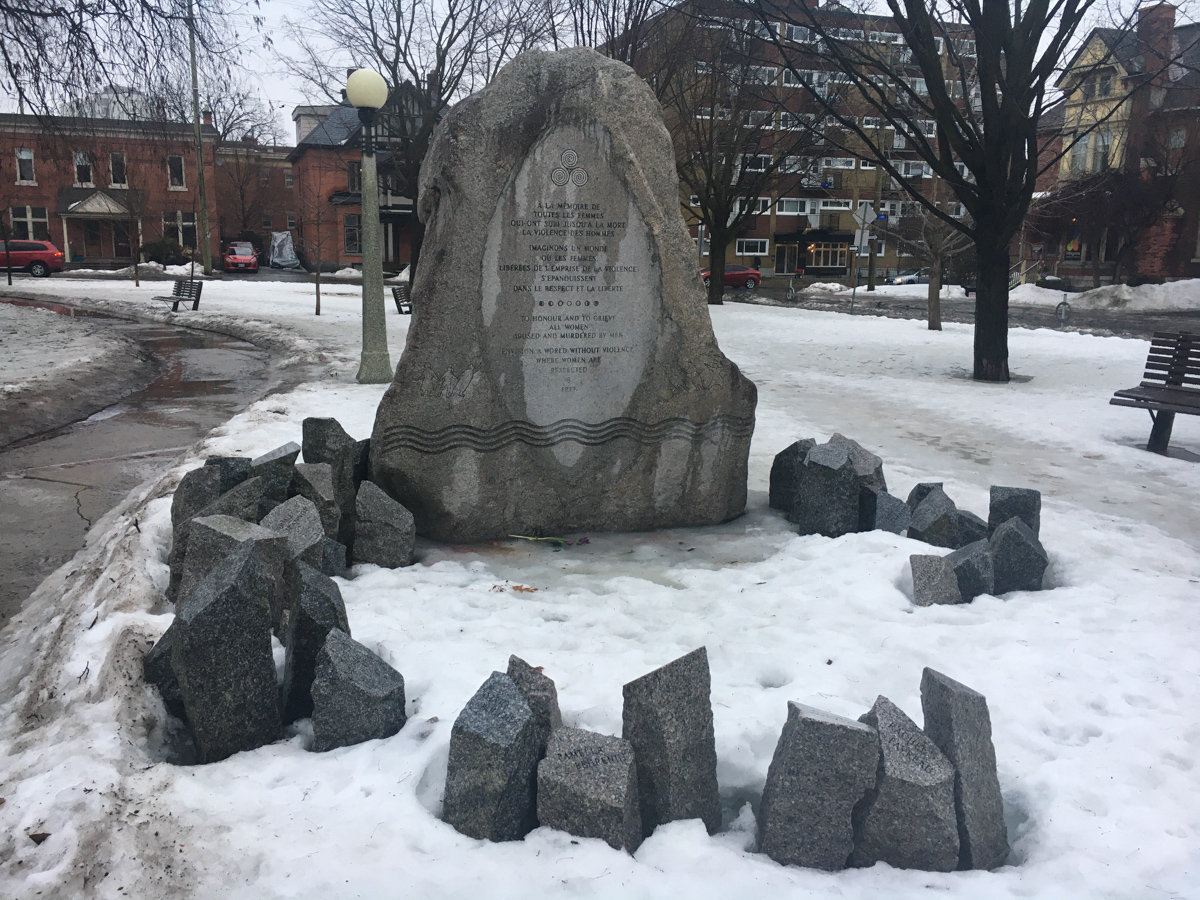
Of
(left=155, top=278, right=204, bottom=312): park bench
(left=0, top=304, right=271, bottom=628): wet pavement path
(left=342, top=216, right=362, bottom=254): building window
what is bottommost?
(left=0, top=304, right=271, bottom=628): wet pavement path

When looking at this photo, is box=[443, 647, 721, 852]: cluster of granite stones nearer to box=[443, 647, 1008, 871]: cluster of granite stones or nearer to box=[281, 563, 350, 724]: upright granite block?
box=[443, 647, 1008, 871]: cluster of granite stones

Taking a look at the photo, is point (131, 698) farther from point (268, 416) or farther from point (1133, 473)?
point (1133, 473)

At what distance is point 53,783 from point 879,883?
8.13ft

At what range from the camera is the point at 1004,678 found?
11.5ft

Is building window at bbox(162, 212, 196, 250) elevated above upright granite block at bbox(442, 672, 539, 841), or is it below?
above

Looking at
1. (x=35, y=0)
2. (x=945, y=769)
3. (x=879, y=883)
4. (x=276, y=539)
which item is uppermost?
(x=35, y=0)

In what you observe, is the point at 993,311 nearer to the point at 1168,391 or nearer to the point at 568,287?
the point at 1168,391

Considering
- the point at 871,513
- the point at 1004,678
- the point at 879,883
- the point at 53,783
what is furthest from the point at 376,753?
the point at 871,513

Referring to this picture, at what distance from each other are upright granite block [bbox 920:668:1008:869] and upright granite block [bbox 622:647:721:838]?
71 centimetres

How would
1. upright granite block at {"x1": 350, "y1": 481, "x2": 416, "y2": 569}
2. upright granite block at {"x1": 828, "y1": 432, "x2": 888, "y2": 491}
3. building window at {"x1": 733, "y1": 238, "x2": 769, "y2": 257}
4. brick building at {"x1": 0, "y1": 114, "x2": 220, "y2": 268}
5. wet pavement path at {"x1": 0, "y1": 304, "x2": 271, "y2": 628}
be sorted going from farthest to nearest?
building window at {"x1": 733, "y1": 238, "x2": 769, "y2": 257} < brick building at {"x1": 0, "y1": 114, "x2": 220, "y2": 268} < wet pavement path at {"x1": 0, "y1": 304, "x2": 271, "y2": 628} < upright granite block at {"x1": 828, "y1": 432, "x2": 888, "y2": 491} < upright granite block at {"x1": 350, "y1": 481, "x2": 416, "y2": 569}

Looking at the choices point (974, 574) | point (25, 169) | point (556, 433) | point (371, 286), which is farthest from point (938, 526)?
point (25, 169)

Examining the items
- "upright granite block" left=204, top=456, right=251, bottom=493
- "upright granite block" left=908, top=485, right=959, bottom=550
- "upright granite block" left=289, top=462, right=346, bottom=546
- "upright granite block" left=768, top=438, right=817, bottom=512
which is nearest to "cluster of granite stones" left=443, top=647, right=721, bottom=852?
"upright granite block" left=289, top=462, right=346, bottom=546

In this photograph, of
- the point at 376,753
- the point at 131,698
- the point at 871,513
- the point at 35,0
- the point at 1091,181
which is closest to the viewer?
the point at 376,753

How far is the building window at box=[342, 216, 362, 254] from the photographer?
167 feet
